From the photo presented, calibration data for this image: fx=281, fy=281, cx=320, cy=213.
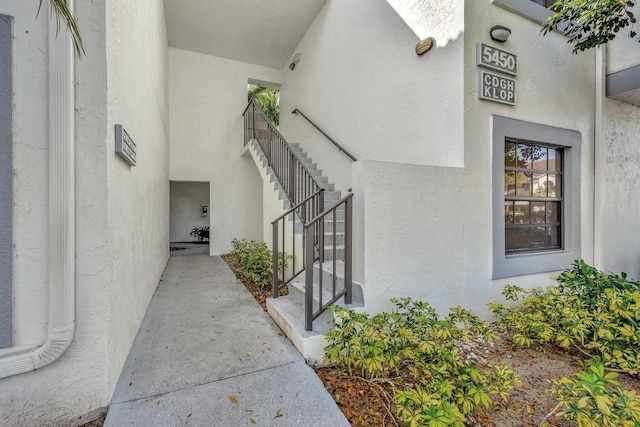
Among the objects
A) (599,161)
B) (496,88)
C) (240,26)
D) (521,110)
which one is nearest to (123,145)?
(496,88)

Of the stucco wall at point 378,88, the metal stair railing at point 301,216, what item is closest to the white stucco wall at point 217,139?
the metal stair railing at point 301,216

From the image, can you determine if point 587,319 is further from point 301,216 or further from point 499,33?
point 301,216

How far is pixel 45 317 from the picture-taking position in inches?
61.3

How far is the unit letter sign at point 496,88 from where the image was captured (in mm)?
2896

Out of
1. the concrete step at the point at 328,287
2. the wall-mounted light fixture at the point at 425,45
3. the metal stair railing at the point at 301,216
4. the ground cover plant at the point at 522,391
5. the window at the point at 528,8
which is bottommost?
the ground cover plant at the point at 522,391

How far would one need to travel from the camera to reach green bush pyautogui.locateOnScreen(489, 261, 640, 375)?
2311mm

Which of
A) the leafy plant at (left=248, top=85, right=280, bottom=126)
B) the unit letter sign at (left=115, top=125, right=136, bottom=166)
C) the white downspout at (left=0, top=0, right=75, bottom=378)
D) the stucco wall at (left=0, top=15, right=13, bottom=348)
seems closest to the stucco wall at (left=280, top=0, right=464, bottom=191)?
the unit letter sign at (left=115, top=125, right=136, bottom=166)

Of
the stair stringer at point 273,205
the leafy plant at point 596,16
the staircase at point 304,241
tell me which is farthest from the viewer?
the stair stringer at point 273,205

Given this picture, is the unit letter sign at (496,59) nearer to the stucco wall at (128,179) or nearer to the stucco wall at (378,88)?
the stucco wall at (378,88)

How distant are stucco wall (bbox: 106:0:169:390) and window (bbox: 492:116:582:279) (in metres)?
3.45

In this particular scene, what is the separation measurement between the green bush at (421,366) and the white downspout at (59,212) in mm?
1625

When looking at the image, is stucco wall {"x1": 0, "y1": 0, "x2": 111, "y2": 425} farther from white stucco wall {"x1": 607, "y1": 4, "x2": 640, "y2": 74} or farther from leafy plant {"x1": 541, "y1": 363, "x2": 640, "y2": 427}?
white stucco wall {"x1": 607, "y1": 4, "x2": 640, "y2": 74}

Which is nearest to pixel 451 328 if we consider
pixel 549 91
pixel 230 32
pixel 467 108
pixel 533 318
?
pixel 533 318

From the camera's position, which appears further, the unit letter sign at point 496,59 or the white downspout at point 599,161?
the white downspout at point 599,161
